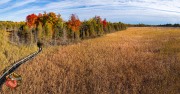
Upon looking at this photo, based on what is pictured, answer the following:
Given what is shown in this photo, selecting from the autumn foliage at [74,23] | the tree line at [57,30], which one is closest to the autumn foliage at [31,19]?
the tree line at [57,30]

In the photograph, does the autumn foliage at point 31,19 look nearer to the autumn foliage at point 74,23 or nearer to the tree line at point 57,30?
the tree line at point 57,30

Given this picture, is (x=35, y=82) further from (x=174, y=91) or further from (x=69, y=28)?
(x=69, y=28)

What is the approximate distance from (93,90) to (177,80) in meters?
3.94

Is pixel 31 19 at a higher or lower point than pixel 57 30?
higher

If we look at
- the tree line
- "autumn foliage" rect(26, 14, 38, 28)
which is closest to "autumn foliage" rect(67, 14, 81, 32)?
the tree line

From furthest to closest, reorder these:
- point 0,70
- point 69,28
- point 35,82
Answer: point 69,28 → point 0,70 → point 35,82

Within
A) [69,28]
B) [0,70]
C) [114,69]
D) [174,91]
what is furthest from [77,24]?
[174,91]

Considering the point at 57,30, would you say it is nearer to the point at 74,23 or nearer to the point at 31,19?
the point at 74,23

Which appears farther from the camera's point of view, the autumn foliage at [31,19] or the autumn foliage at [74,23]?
the autumn foliage at [31,19]

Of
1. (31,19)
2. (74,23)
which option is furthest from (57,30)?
(31,19)

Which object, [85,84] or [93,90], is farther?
[85,84]

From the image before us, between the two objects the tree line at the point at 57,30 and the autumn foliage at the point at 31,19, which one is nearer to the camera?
the tree line at the point at 57,30

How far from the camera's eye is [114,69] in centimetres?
1483

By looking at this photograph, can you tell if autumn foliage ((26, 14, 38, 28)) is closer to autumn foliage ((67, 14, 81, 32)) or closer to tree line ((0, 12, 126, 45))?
tree line ((0, 12, 126, 45))
